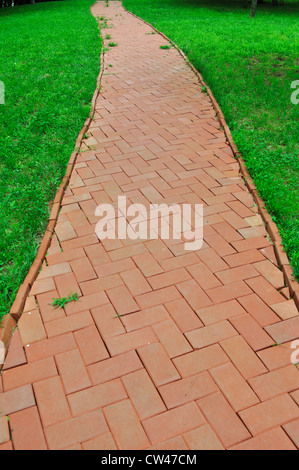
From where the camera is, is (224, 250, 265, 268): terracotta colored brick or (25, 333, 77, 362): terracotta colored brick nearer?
(25, 333, 77, 362): terracotta colored brick

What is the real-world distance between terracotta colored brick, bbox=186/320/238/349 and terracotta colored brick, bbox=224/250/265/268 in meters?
0.60

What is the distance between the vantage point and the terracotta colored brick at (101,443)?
1921mm

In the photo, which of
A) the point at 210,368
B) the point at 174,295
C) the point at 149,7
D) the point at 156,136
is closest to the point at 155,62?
the point at 156,136

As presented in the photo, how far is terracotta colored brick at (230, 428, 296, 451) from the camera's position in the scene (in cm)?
190

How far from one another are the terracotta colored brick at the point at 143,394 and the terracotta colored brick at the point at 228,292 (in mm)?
756

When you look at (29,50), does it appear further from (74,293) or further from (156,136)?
(74,293)

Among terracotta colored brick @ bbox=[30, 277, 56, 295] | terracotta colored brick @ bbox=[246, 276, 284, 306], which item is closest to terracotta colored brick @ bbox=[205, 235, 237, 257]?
terracotta colored brick @ bbox=[246, 276, 284, 306]

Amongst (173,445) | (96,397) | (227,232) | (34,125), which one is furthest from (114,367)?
(34,125)

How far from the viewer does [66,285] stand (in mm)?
2822

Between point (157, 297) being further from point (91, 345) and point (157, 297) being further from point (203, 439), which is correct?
point (203, 439)

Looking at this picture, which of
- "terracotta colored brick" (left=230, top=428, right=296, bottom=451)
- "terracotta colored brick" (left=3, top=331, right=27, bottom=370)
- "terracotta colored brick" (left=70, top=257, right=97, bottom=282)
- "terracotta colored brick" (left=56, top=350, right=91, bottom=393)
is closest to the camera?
"terracotta colored brick" (left=230, top=428, right=296, bottom=451)

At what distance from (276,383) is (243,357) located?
Answer: 0.23m

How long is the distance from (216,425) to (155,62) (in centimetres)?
752

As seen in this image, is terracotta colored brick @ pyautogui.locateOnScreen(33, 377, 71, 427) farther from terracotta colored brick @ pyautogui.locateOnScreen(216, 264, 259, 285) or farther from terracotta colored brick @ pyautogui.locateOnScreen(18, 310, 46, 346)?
terracotta colored brick @ pyautogui.locateOnScreen(216, 264, 259, 285)
